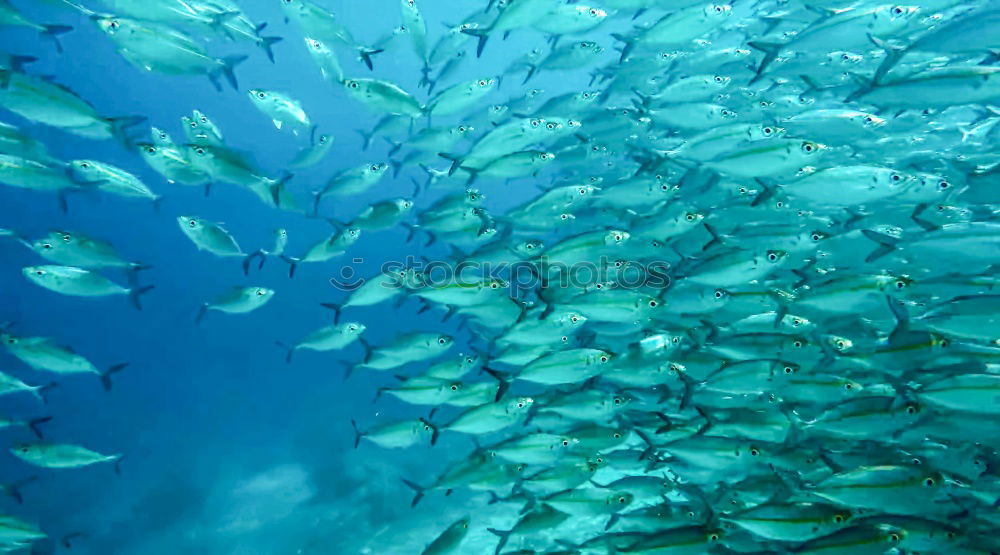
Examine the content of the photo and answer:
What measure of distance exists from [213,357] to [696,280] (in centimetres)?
3980

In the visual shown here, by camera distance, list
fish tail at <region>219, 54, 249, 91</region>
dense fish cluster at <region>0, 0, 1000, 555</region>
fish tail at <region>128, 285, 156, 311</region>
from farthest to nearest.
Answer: fish tail at <region>128, 285, 156, 311</region> → fish tail at <region>219, 54, 249, 91</region> → dense fish cluster at <region>0, 0, 1000, 555</region>

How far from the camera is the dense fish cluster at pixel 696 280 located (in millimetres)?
3771

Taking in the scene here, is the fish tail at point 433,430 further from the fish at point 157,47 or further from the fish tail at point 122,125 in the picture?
the fish tail at point 122,125

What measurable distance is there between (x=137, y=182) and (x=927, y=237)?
6508 mm

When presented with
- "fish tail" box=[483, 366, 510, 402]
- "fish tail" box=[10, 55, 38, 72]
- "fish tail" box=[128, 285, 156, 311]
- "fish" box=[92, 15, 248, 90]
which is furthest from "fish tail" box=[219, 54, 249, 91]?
"fish tail" box=[483, 366, 510, 402]

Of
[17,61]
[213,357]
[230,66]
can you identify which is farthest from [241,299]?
[213,357]

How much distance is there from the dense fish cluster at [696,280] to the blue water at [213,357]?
165cm

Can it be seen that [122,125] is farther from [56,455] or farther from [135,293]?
[56,455]

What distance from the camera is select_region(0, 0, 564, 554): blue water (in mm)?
12383

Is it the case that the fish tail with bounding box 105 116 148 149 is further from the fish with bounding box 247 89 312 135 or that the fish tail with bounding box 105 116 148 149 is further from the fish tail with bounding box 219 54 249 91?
the fish with bounding box 247 89 312 135

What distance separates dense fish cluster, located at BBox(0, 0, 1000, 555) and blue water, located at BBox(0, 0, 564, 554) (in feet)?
5.40

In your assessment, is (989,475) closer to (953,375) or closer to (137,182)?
(953,375)

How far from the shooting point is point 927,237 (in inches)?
149

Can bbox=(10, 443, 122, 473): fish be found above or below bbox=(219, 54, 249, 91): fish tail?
below
